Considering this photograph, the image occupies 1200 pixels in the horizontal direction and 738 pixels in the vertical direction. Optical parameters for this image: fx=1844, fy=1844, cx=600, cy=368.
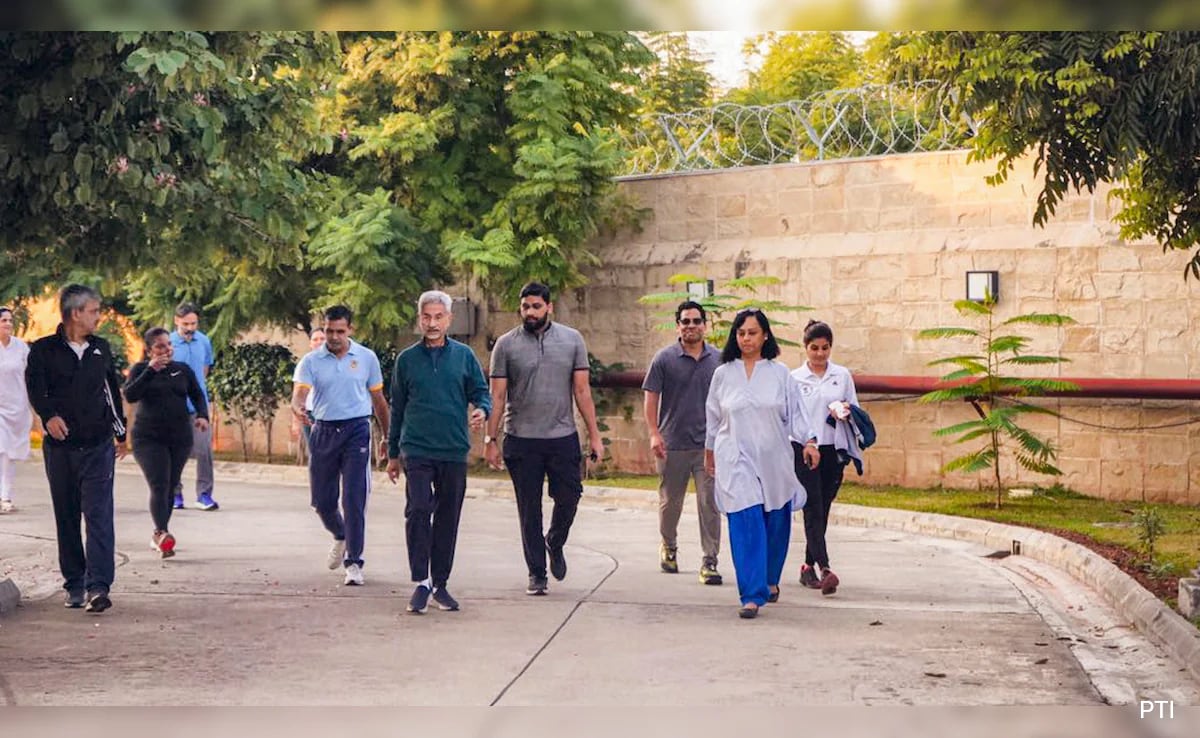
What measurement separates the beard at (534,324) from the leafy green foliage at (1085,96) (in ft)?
10.7

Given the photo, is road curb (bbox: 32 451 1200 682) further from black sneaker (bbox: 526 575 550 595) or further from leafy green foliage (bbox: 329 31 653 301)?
black sneaker (bbox: 526 575 550 595)

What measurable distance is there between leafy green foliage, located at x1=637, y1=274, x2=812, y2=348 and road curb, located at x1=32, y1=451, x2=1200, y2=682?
7.05 ft

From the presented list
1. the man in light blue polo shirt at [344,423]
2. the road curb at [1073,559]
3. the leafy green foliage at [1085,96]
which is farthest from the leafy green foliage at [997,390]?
the man in light blue polo shirt at [344,423]

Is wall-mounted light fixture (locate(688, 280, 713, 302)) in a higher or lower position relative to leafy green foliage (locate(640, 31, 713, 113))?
lower

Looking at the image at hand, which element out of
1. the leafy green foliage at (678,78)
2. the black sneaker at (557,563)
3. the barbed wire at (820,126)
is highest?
the leafy green foliage at (678,78)

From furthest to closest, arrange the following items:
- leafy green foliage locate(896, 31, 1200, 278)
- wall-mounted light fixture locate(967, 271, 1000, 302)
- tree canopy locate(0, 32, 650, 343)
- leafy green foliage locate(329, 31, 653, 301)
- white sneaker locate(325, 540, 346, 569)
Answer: leafy green foliage locate(329, 31, 653, 301), tree canopy locate(0, 32, 650, 343), wall-mounted light fixture locate(967, 271, 1000, 302), white sneaker locate(325, 540, 346, 569), leafy green foliage locate(896, 31, 1200, 278)

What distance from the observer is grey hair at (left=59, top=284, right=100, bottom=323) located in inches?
464

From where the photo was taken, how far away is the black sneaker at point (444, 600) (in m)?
11.5

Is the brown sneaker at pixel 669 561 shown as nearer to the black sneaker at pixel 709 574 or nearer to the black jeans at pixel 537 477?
the black sneaker at pixel 709 574

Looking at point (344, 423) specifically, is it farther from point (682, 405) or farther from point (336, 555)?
point (682, 405)

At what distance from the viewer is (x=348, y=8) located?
6484 millimetres

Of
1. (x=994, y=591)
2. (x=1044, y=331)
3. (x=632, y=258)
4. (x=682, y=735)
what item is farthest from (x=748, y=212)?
(x=682, y=735)

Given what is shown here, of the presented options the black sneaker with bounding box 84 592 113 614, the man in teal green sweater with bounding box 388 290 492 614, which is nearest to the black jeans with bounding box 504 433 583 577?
the man in teal green sweater with bounding box 388 290 492 614

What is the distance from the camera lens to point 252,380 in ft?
86.1
